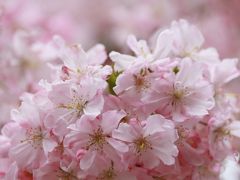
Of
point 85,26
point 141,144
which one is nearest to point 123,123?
point 141,144

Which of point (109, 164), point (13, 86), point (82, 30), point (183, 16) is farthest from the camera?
point (82, 30)

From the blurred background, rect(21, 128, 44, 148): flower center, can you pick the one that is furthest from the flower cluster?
the blurred background

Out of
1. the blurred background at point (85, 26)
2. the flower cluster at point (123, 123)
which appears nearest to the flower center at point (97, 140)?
the flower cluster at point (123, 123)

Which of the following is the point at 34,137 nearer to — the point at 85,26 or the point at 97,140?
the point at 97,140

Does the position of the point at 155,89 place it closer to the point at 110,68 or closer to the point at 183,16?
the point at 110,68

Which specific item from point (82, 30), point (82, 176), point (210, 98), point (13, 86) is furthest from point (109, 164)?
point (82, 30)
